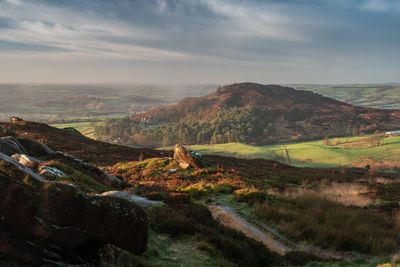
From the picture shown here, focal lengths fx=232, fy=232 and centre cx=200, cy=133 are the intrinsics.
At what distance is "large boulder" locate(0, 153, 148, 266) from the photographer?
5.15 m

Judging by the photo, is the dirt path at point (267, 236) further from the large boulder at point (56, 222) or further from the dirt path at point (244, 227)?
the large boulder at point (56, 222)

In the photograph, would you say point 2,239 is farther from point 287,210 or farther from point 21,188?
point 287,210

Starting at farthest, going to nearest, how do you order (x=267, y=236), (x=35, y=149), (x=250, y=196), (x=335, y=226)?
(x=35, y=149), (x=250, y=196), (x=335, y=226), (x=267, y=236)

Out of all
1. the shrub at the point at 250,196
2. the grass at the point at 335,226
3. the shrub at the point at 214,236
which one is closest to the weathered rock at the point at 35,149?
the shrub at the point at 214,236

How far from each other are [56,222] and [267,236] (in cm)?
872

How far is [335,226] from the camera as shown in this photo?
11.4m

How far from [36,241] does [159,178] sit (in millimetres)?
17297

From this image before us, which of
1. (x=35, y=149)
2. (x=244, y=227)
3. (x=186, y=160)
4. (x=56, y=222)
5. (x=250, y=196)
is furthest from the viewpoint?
(x=186, y=160)

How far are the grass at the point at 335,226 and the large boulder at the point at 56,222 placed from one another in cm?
808

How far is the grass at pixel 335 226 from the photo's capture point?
9648mm

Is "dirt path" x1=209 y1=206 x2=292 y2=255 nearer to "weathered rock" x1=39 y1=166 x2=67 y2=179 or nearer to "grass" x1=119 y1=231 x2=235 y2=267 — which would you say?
"grass" x1=119 y1=231 x2=235 y2=267

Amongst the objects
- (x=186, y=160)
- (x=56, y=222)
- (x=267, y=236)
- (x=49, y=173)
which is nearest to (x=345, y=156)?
(x=186, y=160)

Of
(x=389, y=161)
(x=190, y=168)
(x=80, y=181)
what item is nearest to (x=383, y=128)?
(x=389, y=161)

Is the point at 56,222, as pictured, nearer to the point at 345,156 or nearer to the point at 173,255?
the point at 173,255
